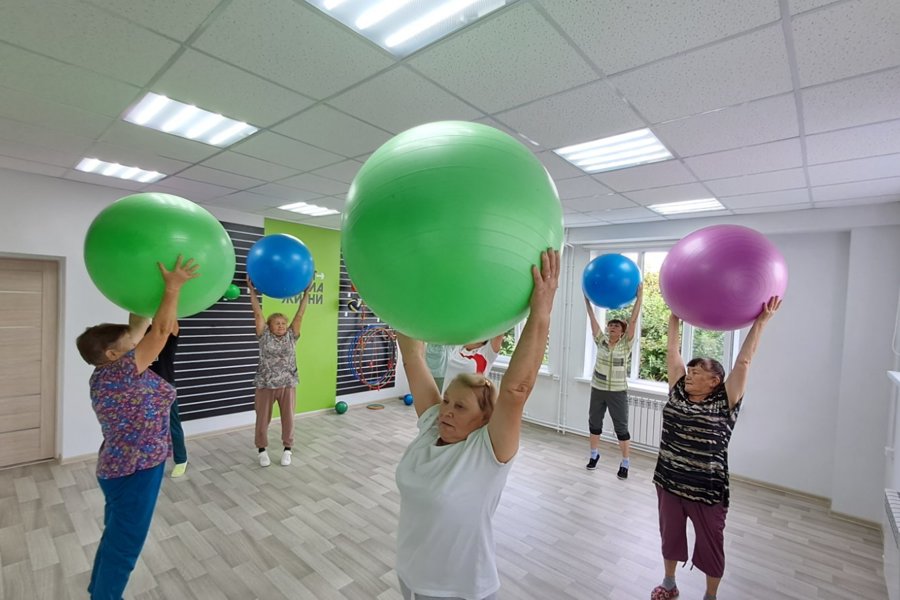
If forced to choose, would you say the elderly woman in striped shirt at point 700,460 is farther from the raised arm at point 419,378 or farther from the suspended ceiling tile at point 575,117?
the raised arm at point 419,378

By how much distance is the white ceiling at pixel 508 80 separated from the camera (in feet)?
4.70

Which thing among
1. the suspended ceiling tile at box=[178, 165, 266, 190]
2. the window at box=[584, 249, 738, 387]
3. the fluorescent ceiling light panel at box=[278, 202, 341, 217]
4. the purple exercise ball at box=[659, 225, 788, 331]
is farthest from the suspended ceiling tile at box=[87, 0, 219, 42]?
the window at box=[584, 249, 738, 387]

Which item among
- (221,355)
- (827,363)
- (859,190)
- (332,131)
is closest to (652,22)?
(332,131)

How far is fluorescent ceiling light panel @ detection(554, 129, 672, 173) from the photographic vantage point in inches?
98.4

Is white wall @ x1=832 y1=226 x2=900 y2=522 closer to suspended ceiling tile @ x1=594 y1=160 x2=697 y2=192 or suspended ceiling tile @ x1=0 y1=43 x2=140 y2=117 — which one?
suspended ceiling tile @ x1=594 y1=160 x2=697 y2=192

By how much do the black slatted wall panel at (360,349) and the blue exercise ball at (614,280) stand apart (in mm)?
3744

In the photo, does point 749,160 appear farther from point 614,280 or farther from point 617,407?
point 617,407

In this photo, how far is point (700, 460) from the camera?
207cm

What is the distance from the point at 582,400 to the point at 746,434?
70.4 inches

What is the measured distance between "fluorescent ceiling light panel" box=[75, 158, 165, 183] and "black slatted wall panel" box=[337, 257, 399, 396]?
274 cm

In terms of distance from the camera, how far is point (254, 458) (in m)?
4.20

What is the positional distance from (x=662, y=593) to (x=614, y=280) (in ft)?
6.62

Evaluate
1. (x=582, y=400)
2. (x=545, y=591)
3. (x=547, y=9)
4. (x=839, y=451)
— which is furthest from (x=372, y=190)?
(x=582, y=400)

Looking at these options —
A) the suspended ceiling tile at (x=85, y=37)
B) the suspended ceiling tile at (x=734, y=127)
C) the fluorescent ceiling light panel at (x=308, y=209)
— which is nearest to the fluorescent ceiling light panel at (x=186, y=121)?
the suspended ceiling tile at (x=85, y=37)
